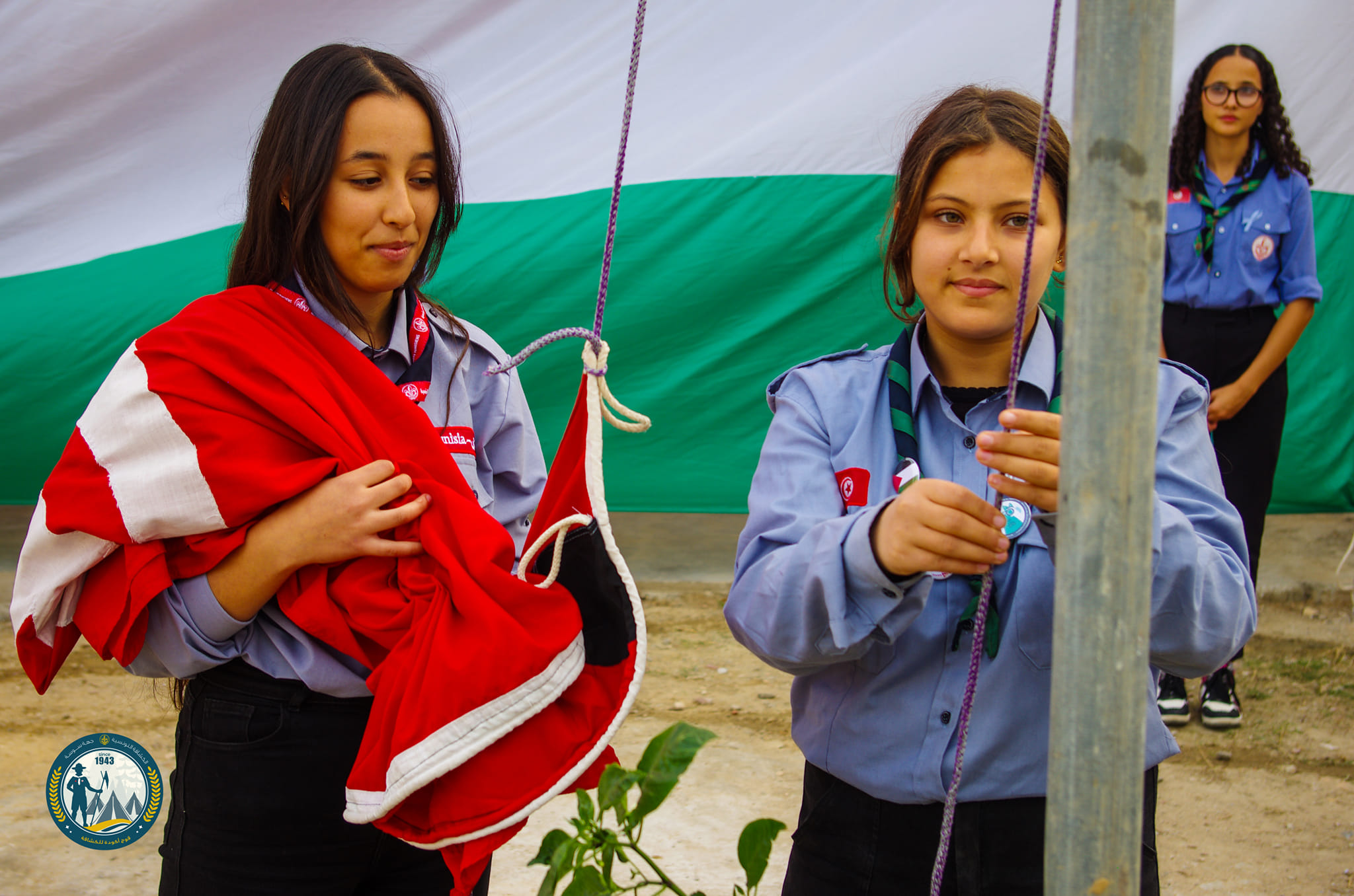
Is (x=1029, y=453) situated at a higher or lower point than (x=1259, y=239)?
lower

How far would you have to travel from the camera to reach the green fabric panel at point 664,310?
3.78m

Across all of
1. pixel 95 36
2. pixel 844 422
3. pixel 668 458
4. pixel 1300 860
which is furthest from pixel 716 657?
pixel 95 36

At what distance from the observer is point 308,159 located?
4.17ft

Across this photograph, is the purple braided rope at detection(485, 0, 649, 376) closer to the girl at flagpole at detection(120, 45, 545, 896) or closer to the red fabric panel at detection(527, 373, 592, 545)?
the red fabric panel at detection(527, 373, 592, 545)

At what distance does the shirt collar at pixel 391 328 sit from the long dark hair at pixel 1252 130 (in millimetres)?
2290

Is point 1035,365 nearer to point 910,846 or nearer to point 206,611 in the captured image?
point 910,846

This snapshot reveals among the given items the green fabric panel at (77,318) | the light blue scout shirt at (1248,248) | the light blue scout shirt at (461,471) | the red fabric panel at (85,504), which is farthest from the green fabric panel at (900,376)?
the green fabric panel at (77,318)

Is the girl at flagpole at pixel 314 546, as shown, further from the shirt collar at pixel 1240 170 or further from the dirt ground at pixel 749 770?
the shirt collar at pixel 1240 170

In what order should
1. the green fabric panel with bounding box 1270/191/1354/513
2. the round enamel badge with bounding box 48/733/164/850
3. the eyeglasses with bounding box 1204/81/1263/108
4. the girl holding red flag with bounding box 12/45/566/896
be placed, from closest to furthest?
the girl holding red flag with bounding box 12/45/566/896
the round enamel badge with bounding box 48/733/164/850
the eyeglasses with bounding box 1204/81/1263/108
the green fabric panel with bounding box 1270/191/1354/513

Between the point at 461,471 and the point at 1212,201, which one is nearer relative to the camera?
the point at 461,471

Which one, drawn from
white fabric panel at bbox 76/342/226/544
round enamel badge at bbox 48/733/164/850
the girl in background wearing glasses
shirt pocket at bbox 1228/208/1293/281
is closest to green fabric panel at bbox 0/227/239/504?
round enamel badge at bbox 48/733/164/850

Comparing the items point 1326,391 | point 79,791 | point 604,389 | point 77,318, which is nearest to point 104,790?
point 79,791

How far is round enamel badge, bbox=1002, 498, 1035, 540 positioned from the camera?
3.71ft

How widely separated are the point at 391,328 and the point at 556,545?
41 centimetres
